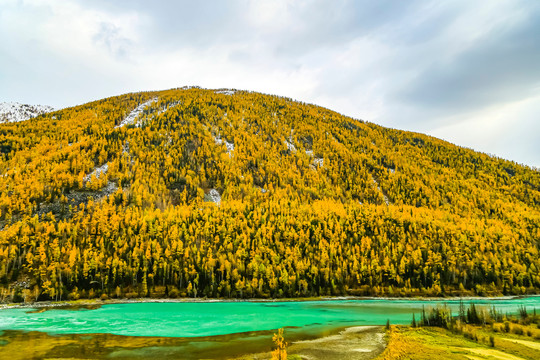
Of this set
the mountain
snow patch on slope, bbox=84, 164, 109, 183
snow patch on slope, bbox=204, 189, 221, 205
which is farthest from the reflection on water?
snow patch on slope, bbox=84, 164, 109, 183

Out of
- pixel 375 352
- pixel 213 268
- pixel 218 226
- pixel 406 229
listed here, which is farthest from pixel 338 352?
pixel 406 229

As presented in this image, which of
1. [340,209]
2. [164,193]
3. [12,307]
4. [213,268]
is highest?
[164,193]

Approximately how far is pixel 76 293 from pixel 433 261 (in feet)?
456

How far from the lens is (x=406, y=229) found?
15550 cm

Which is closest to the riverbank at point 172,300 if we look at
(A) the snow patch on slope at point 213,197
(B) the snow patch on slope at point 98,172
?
(A) the snow patch on slope at point 213,197

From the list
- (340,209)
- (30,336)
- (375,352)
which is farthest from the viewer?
(340,209)

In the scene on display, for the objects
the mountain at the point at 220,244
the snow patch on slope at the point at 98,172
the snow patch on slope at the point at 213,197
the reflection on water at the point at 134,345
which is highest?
the snow patch on slope at the point at 98,172

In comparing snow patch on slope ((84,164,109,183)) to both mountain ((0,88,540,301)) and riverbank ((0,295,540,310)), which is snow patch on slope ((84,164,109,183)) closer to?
mountain ((0,88,540,301))

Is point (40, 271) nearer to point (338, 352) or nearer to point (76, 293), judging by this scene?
point (76, 293)

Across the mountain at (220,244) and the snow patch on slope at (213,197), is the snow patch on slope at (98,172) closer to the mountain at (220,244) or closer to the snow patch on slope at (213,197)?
the mountain at (220,244)

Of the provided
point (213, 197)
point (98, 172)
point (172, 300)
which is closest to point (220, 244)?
point (172, 300)

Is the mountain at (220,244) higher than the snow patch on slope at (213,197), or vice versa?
the snow patch on slope at (213,197)

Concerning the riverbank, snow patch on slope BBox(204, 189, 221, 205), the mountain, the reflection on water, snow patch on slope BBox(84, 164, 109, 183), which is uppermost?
snow patch on slope BBox(84, 164, 109, 183)

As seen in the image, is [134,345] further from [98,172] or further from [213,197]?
[98,172]
